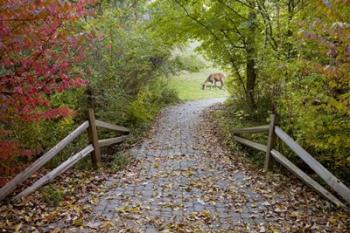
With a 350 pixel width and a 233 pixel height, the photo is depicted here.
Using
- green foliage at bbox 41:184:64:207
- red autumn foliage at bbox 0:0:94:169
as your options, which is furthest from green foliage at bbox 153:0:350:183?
green foliage at bbox 41:184:64:207

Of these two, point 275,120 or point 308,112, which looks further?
point 275,120

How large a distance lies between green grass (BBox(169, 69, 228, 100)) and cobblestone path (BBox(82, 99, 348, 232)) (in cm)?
1456

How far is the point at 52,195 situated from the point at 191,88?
20910 mm

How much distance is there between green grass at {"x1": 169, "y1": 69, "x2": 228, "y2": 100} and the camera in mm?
22969

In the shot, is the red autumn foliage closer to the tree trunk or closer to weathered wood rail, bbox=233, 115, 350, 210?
weathered wood rail, bbox=233, 115, 350, 210

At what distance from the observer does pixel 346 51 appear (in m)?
3.19

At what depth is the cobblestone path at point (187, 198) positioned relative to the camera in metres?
4.23

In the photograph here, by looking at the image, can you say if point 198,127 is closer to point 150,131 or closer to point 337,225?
point 150,131

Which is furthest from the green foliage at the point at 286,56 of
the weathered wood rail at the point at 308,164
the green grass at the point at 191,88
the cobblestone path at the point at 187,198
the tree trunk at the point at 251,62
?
the green grass at the point at 191,88

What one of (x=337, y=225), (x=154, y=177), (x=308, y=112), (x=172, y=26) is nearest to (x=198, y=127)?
(x=172, y=26)

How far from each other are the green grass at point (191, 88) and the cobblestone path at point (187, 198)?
14.6m

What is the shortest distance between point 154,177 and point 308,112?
294 centimetres

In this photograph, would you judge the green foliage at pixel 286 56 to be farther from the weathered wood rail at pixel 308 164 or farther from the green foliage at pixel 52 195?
the green foliage at pixel 52 195

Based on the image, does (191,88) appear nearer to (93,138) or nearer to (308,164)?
(93,138)
